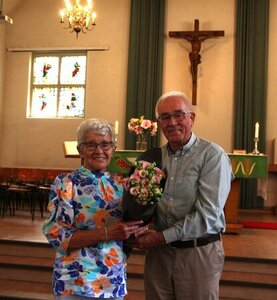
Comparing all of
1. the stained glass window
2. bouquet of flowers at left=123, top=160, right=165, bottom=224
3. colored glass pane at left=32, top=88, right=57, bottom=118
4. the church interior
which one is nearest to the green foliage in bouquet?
bouquet of flowers at left=123, top=160, right=165, bottom=224

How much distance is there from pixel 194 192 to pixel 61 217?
0.59m

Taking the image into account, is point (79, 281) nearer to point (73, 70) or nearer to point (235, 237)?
point (235, 237)

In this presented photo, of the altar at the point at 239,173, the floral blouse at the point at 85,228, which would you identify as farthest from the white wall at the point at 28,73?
the floral blouse at the point at 85,228

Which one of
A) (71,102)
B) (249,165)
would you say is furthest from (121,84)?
(249,165)

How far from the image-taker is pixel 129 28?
9211 mm

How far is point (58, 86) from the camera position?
972cm

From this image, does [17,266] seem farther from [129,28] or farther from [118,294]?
[129,28]

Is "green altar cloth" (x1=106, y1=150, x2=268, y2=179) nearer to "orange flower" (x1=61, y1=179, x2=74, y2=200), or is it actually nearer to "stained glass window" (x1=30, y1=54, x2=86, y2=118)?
"orange flower" (x1=61, y1=179, x2=74, y2=200)

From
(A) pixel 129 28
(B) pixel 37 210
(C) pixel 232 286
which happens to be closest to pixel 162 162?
(C) pixel 232 286

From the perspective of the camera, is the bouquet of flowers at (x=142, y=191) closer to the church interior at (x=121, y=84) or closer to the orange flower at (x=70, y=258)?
the orange flower at (x=70, y=258)

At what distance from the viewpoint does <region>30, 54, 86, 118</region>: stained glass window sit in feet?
31.3

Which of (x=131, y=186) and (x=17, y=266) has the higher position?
(x=131, y=186)

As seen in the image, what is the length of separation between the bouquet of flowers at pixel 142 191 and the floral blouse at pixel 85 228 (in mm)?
116

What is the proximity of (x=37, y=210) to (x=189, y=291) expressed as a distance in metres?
6.51
